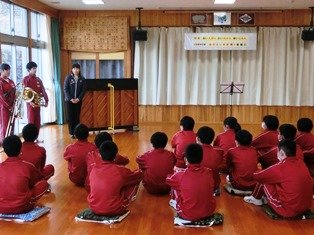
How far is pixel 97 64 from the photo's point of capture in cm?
1127

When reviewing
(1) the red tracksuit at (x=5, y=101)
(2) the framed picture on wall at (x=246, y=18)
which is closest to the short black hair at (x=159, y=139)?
(1) the red tracksuit at (x=5, y=101)

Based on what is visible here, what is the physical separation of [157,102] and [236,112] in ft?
7.20

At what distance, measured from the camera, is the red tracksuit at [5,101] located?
7.06 metres

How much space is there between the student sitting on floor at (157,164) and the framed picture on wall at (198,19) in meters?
6.77

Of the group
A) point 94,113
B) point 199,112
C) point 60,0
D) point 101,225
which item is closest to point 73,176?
point 101,225

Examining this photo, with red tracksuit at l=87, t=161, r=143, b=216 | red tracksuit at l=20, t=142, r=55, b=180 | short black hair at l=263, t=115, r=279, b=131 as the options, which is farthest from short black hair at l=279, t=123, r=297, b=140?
red tracksuit at l=20, t=142, r=55, b=180

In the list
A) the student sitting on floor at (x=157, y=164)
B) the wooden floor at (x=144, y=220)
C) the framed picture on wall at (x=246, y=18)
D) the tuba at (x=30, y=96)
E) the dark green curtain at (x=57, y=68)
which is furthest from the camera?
the framed picture on wall at (x=246, y=18)

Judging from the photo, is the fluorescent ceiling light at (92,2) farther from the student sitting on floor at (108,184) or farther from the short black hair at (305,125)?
the student sitting on floor at (108,184)

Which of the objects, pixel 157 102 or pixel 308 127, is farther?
pixel 157 102

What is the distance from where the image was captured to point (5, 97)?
7078 millimetres

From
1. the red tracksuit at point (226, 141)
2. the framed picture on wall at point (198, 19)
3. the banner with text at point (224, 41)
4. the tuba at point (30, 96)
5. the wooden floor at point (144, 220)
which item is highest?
the framed picture on wall at point (198, 19)

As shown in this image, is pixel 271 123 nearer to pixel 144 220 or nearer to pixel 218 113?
pixel 144 220

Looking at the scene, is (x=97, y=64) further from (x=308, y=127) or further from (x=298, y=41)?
(x=308, y=127)

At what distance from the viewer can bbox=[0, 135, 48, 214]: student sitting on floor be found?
379 cm
